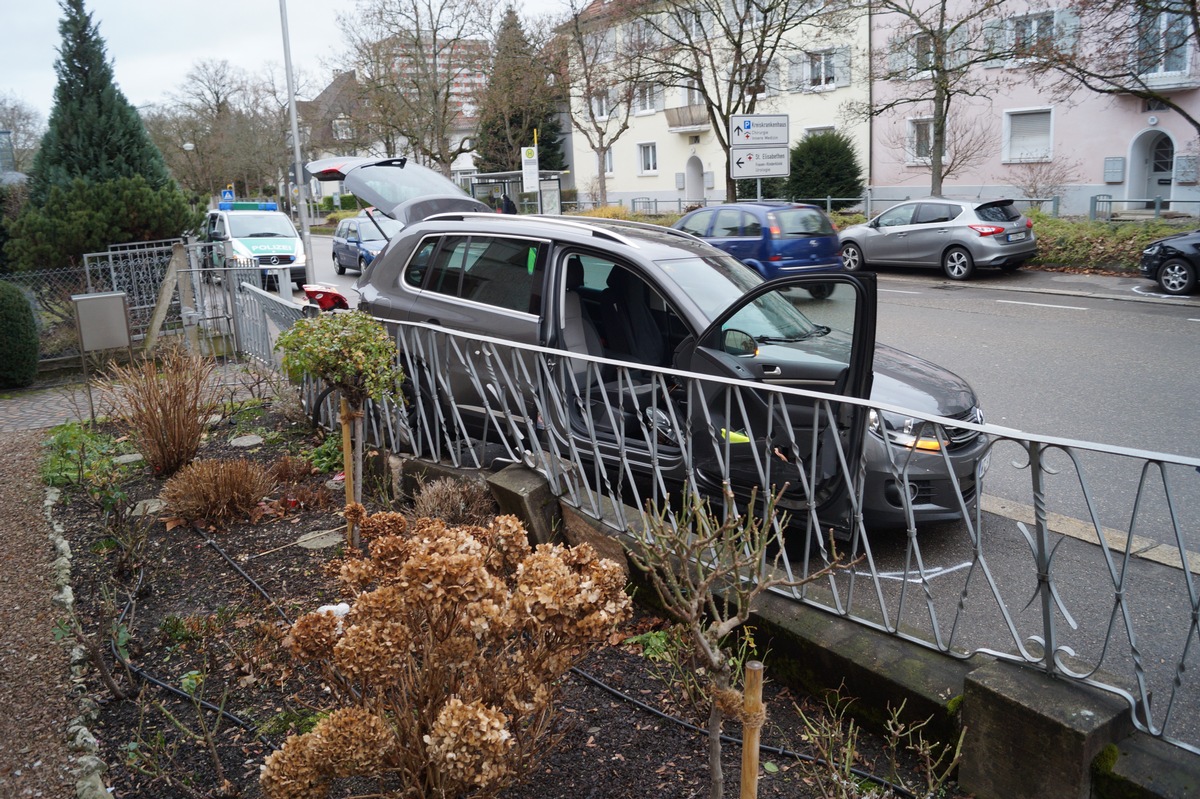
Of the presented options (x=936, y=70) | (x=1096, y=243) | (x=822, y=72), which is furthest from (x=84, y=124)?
(x=822, y=72)

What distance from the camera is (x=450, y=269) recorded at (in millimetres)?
7184

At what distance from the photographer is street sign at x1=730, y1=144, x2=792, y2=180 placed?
878 inches

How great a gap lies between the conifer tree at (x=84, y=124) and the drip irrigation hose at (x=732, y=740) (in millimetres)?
14507

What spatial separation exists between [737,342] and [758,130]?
1820 cm

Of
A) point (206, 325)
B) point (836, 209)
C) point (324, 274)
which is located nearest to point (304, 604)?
point (206, 325)

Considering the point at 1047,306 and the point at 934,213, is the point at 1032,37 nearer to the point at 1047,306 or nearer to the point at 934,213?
the point at 934,213

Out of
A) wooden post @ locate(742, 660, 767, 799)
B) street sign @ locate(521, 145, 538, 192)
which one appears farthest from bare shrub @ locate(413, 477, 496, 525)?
street sign @ locate(521, 145, 538, 192)

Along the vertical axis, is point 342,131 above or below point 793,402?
above

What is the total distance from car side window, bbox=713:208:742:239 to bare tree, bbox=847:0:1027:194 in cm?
909

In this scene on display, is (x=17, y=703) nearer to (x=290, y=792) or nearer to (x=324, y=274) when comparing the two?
(x=290, y=792)

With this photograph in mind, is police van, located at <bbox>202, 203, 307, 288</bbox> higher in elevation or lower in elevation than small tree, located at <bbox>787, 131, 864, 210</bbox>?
lower

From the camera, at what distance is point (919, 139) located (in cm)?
3359

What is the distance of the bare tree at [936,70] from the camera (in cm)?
2356

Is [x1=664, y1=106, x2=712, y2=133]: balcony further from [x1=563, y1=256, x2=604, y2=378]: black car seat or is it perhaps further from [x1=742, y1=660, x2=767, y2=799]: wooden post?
[x1=742, y1=660, x2=767, y2=799]: wooden post
